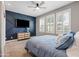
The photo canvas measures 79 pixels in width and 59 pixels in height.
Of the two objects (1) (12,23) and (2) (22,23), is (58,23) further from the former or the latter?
(1) (12,23)

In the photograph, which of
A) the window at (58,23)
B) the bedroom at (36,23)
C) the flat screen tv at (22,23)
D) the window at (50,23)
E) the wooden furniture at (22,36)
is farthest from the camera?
the flat screen tv at (22,23)

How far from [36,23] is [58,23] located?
3.02m

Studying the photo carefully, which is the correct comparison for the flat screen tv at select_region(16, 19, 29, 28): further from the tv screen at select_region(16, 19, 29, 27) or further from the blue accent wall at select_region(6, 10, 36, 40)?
the blue accent wall at select_region(6, 10, 36, 40)

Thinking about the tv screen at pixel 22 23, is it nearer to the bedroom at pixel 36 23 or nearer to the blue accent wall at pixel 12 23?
the bedroom at pixel 36 23

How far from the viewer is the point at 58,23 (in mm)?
5312

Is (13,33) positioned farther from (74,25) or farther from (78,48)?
(78,48)

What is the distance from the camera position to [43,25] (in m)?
7.01

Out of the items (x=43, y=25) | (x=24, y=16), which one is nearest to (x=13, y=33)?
(x=24, y=16)

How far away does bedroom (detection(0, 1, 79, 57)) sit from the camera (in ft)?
11.2

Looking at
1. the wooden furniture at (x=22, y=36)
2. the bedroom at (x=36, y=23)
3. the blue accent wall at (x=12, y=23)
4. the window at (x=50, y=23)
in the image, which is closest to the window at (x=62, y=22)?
the bedroom at (x=36, y=23)

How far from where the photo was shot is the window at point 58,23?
15.1 feet

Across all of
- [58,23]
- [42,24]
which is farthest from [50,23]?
[42,24]

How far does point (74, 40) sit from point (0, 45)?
1.66 meters

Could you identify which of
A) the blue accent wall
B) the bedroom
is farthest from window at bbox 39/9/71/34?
the blue accent wall
